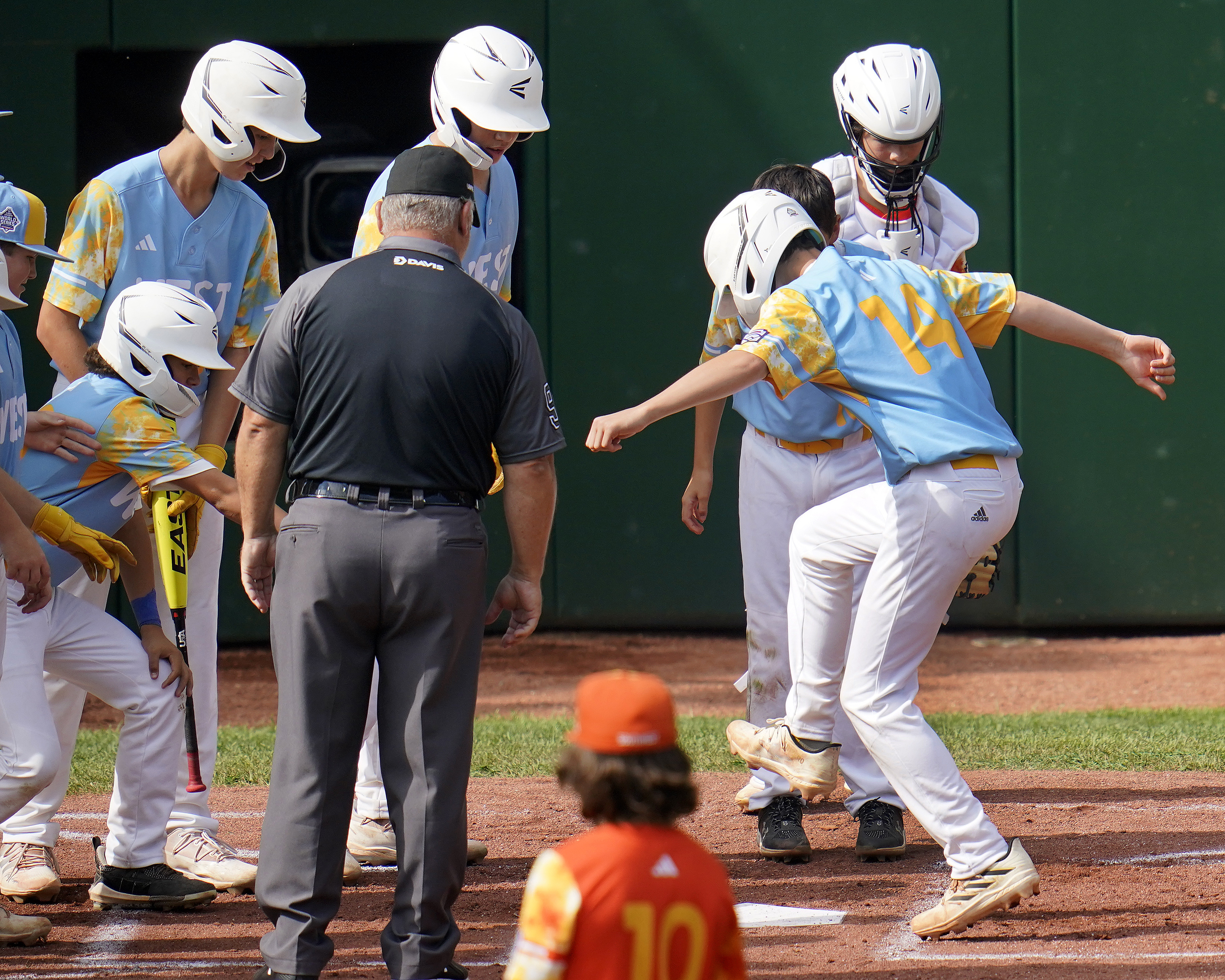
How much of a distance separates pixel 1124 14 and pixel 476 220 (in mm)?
6568

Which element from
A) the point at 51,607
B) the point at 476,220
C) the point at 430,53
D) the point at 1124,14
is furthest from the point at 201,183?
the point at 1124,14

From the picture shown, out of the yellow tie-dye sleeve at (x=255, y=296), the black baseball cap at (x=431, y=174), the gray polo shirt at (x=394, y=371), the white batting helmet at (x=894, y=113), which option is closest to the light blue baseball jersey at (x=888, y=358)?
the gray polo shirt at (x=394, y=371)

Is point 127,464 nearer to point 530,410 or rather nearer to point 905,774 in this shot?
point 530,410

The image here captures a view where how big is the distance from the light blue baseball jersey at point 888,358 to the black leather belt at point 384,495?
38.8 inches

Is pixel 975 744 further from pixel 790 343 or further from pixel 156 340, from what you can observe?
pixel 156 340

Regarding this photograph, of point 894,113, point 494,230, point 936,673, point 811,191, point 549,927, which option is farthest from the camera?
point 936,673

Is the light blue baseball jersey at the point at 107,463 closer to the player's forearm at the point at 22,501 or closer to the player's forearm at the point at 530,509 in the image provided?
the player's forearm at the point at 22,501

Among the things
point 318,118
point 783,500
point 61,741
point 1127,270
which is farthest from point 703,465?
point 318,118

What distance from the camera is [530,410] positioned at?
363 centimetres

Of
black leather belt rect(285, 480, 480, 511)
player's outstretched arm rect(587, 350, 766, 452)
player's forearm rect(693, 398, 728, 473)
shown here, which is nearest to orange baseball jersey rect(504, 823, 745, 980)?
black leather belt rect(285, 480, 480, 511)

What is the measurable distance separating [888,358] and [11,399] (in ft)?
7.76

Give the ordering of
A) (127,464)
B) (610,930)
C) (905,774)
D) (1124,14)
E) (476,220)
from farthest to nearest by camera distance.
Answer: (1124,14) < (476,220) < (127,464) < (905,774) < (610,930)

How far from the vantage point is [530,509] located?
367 cm

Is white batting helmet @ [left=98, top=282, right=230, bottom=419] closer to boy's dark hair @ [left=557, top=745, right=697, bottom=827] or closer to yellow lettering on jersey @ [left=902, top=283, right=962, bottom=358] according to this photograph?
yellow lettering on jersey @ [left=902, top=283, right=962, bottom=358]
